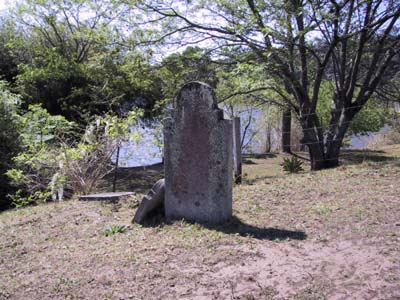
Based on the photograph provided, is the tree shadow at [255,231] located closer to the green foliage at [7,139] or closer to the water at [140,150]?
the water at [140,150]

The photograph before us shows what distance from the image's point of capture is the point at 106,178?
44.0ft

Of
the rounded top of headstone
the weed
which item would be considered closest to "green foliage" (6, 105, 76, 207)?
the rounded top of headstone

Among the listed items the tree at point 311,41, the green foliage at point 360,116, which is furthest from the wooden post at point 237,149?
the green foliage at point 360,116

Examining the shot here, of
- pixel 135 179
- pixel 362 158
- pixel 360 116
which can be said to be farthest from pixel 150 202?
pixel 360 116

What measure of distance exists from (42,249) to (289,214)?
2948mm

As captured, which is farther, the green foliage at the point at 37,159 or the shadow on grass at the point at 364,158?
the shadow on grass at the point at 364,158

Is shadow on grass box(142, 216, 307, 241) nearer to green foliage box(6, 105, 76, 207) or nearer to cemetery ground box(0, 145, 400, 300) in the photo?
cemetery ground box(0, 145, 400, 300)

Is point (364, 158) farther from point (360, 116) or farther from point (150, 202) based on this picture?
point (150, 202)

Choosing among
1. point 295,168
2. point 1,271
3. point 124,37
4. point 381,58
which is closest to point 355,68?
point 381,58

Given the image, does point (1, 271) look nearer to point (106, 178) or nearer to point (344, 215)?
point (344, 215)

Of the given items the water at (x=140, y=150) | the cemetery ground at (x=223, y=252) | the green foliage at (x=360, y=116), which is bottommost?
the cemetery ground at (x=223, y=252)

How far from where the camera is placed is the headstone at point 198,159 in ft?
15.8

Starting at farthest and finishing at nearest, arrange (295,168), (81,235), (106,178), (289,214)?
(106,178)
(295,168)
(289,214)
(81,235)

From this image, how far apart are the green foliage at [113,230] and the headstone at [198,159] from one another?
23.5 inches
